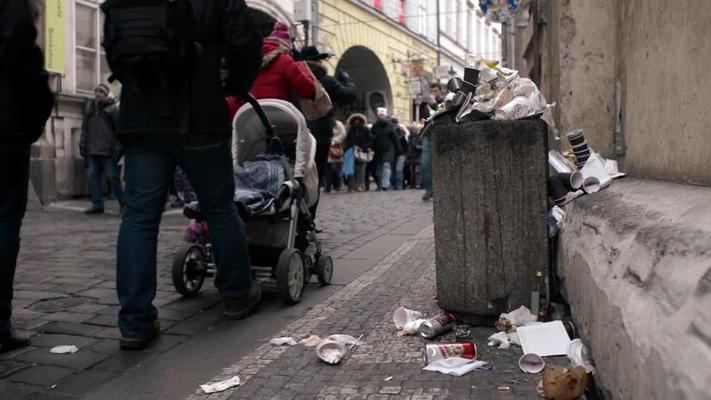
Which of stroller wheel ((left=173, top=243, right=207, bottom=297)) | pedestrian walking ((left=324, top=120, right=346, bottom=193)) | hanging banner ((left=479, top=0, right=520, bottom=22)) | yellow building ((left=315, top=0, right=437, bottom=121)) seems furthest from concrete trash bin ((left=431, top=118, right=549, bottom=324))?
yellow building ((left=315, top=0, right=437, bottom=121))

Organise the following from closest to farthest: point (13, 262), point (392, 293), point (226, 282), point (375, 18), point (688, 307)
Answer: point (688, 307)
point (13, 262)
point (226, 282)
point (392, 293)
point (375, 18)

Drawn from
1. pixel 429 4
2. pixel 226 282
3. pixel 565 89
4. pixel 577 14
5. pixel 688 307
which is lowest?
pixel 226 282

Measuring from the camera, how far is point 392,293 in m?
4.55

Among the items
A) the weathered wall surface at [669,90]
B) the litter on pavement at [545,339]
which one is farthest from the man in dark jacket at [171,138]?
the weathered wall surface at [669,90]

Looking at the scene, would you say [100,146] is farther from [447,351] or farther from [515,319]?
[447,351]

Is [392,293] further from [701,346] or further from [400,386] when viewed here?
[701,346]

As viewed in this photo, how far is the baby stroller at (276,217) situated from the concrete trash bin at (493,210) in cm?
113

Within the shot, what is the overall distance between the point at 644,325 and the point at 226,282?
253 centimetres

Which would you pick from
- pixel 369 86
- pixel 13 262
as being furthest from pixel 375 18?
pixel 13 262

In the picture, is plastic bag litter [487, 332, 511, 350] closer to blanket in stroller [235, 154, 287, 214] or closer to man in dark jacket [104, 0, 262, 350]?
man in dark jacket [104, 0, 262, 350]

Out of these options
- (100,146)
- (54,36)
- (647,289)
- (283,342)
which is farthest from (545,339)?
(54,36)

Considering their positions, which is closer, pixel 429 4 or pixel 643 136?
pixel 643 136

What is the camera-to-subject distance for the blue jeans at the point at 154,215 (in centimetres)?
343

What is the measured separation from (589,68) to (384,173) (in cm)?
1317
